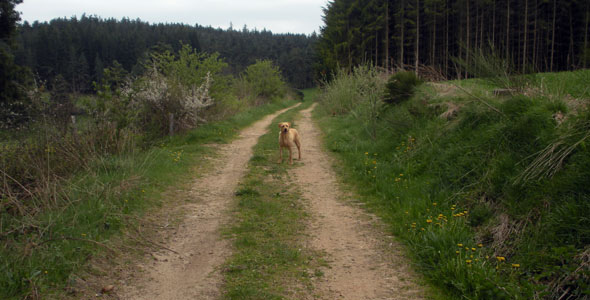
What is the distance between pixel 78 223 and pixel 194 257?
1530mm

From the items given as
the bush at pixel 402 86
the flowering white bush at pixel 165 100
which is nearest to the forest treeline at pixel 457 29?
the bush at pixel 402 86

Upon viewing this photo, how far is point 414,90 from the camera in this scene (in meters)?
10.3

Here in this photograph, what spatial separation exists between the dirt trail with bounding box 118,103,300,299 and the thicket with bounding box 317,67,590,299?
220 cm

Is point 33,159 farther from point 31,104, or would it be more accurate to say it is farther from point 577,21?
point 577,21

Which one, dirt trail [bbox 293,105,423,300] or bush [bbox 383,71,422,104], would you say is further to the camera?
bush [bbox 383,71,422,104]

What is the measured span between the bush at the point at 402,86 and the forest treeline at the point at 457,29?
48.3 ft

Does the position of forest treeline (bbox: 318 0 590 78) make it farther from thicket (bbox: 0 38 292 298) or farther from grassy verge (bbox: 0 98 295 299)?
grassy verge (bbox: 0 98 295 299)

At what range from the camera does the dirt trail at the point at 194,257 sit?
11.2ft

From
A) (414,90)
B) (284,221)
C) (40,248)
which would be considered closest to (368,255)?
(284,221)

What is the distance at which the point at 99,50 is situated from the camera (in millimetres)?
→ 62906

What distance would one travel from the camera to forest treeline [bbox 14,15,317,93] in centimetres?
2542

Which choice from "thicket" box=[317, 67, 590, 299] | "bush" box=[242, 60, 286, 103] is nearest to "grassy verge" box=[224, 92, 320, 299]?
"thicket" box=[317, 67, 590, 299]

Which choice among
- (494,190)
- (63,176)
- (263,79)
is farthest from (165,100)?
(263,79)

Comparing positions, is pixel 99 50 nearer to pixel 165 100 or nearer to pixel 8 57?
pixel 8 57
